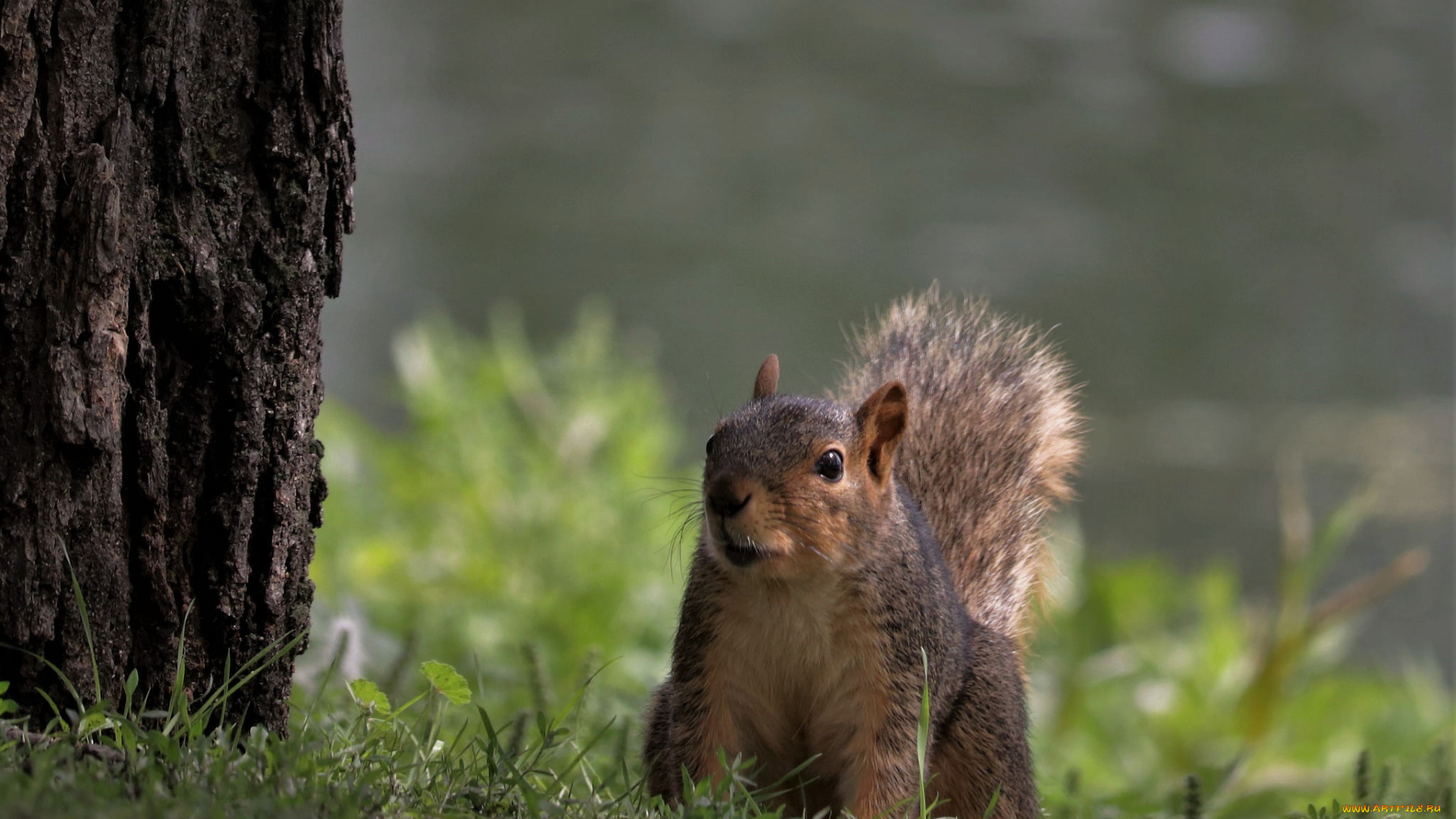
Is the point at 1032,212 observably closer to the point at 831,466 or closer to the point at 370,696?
the point at 831,466

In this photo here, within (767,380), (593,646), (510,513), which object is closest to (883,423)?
(767,380)

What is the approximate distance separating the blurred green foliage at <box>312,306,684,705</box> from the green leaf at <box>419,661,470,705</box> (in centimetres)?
66

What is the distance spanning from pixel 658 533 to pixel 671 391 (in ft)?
6.23

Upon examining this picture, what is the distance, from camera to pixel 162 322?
1583 millimetres

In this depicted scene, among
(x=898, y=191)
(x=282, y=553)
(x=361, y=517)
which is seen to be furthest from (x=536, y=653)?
(x=898, y=191)

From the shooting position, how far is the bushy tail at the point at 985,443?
2.29 meters

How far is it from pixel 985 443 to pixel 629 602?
1.14 metres

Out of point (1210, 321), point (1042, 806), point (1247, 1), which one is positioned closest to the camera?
point (1042, 806)

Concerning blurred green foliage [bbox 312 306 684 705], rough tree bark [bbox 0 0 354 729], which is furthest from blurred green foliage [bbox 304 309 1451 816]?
rough tree bark [bbox 0 0 354 729]

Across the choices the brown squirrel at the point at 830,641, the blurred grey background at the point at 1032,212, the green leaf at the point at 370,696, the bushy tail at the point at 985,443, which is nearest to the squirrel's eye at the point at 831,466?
the brown squirrel at the point at 830,641

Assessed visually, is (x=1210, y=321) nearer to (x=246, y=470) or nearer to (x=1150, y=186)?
(x=1150, y=186)

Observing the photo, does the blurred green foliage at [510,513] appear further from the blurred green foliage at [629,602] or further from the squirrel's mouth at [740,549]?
the squirrel's mouth at [740,549]

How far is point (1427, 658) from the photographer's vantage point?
489 centimetres

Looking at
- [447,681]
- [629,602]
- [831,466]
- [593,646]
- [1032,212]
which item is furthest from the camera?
[1032,212]
